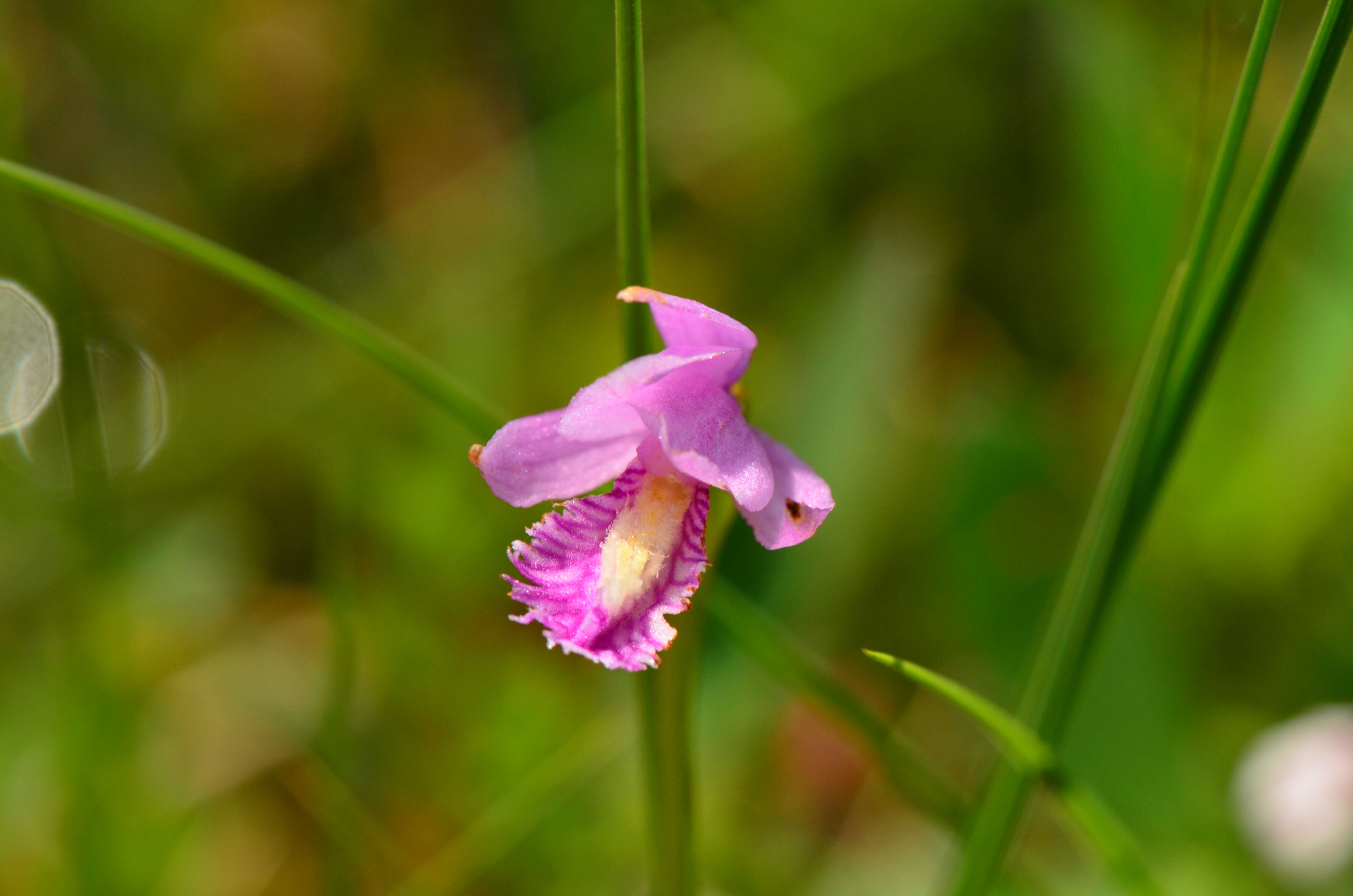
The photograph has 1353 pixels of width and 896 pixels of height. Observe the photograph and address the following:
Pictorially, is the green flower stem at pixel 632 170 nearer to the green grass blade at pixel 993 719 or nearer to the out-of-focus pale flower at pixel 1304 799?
the green grass blade at pixel 993 719

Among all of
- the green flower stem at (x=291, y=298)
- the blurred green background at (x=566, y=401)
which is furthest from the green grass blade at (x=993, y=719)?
the blurred green background at (x=566, y=401)

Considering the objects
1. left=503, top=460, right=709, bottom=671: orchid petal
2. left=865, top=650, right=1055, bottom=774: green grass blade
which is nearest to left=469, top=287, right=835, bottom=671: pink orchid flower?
left=503, top=460, right=709, bottom=671: orchid petal

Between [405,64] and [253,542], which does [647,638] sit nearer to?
[253,542]

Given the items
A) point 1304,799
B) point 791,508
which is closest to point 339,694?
point 791,508

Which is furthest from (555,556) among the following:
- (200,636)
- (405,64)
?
(405,64)

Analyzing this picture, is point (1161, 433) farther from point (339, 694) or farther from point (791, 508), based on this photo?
point (339, 694)
